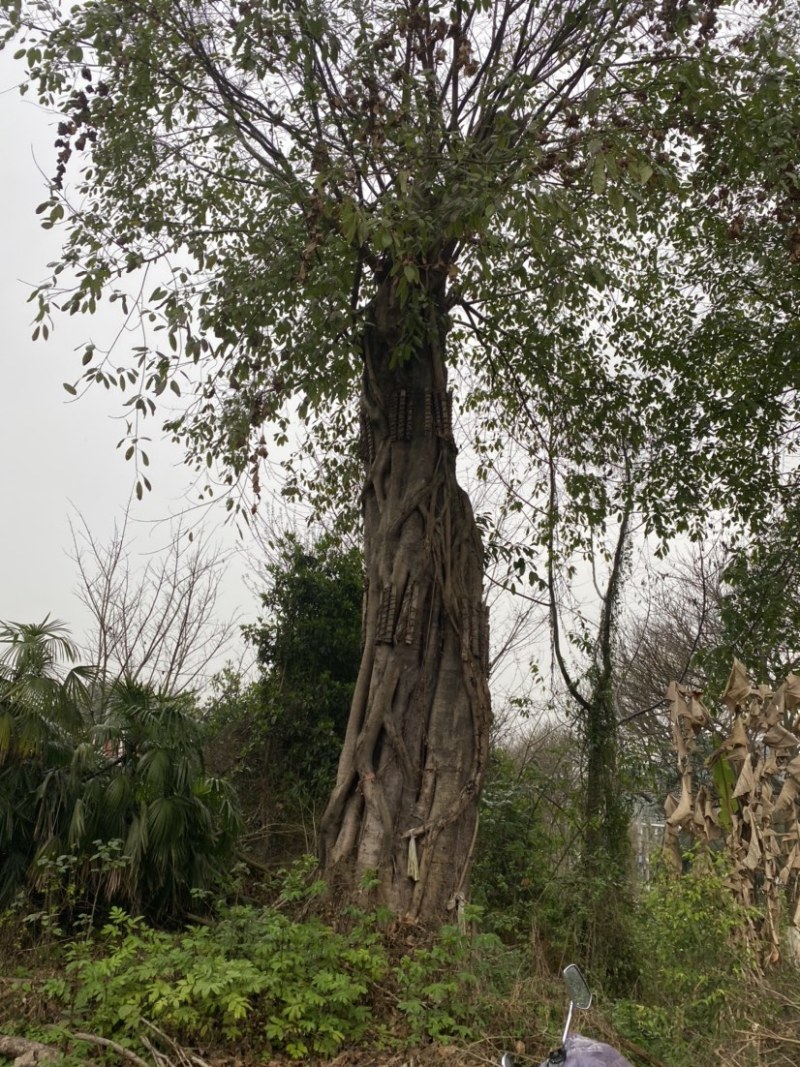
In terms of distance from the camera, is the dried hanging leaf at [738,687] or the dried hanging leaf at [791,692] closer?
the dried hanging leaf at [791,692]

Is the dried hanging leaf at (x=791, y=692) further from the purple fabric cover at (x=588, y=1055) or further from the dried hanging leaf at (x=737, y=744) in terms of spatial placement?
the purple fabric cover at (x=588, y=1055)

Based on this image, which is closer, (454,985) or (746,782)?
(454,985)

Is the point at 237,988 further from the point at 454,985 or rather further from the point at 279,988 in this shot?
the point at 454,985

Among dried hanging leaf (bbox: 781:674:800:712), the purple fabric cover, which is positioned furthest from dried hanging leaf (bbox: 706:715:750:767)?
the purple fabric cover

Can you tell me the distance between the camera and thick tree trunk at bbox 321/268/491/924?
7477 millimetres

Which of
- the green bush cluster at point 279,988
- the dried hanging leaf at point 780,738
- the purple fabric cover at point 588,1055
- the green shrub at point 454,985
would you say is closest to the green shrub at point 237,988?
the green bush cluster at point 279,988

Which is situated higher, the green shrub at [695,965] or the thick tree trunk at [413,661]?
the thick tree trunk at [413,661]

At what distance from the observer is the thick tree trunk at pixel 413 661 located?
24.5 feet

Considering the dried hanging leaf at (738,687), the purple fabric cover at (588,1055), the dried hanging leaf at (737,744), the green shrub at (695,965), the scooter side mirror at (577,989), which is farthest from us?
the dried hanging leaf at (738,687)

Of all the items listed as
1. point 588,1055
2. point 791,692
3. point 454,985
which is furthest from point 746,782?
point 588,1055

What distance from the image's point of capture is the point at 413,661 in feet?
26.6

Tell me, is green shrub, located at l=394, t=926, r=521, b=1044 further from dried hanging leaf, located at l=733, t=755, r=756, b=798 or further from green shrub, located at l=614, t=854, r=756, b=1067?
dried hanging leaf, located at l=733, t=755, r=756, b=798

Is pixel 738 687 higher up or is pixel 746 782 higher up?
pixel 738 687

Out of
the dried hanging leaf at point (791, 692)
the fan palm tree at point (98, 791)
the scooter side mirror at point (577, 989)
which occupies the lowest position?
the scooter side mirror at point (577, 989)
